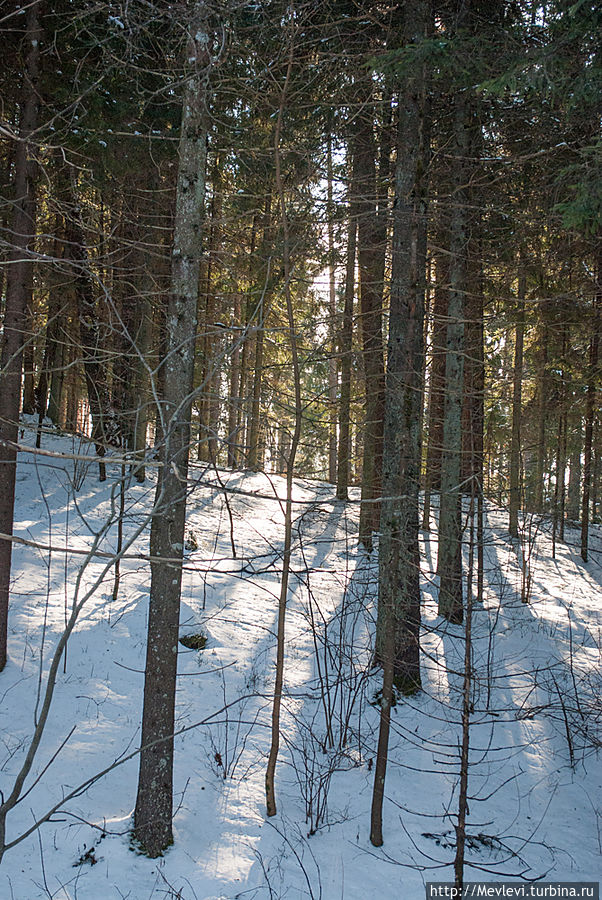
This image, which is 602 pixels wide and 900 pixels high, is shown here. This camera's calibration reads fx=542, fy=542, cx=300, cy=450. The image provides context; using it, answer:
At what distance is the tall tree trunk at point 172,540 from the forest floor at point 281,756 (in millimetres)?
229

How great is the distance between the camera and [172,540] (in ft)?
14.1

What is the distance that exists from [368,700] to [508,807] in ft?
6.42

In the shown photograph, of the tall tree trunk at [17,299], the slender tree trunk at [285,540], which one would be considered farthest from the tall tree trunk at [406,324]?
the tall tree trunk at [17,299]

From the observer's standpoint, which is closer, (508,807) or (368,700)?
(508,807)

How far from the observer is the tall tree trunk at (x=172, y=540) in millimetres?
4266

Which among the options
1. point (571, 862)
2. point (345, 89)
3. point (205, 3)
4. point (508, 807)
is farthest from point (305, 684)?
point (345, 89)

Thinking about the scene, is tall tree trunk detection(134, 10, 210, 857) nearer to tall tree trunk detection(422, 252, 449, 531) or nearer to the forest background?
the forest background

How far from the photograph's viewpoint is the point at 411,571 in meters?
6.08

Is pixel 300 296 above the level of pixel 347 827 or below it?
above

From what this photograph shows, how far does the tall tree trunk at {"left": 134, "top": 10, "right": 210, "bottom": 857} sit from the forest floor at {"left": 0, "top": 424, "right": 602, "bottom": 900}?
229 millimetres

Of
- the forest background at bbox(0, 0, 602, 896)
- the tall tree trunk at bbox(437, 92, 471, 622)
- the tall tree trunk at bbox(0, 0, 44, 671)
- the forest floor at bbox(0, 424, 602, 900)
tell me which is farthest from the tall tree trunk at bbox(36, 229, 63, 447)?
the tall tree trunk at bbox(437, 92, 471, 622)

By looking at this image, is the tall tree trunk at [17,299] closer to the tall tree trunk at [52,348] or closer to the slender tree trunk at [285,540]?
the slender tree trunk at [285,540]

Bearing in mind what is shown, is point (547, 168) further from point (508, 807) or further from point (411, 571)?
point (508, 807)

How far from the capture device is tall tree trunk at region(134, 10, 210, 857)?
14.0ft
